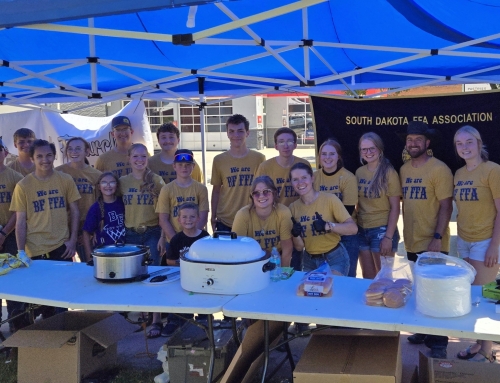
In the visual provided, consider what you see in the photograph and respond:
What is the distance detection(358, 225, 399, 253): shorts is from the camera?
4324 millimetres

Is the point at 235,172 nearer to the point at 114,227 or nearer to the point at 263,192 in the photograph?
the point at 114,227

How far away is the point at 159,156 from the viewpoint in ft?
17.1

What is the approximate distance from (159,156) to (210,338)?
7.89 feet

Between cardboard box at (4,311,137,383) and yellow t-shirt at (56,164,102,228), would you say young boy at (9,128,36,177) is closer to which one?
yellow t-shirt at (56,164,102,228)

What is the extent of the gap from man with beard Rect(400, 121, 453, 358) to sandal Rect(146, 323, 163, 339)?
6.37 feet

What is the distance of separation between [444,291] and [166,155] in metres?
3.13

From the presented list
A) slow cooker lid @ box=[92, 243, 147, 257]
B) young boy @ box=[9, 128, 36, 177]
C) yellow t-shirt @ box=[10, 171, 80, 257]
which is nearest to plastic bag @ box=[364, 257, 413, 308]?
slow cooker lid @ box=[92, 243, 147, 257]

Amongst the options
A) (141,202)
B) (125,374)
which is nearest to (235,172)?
(141,202)

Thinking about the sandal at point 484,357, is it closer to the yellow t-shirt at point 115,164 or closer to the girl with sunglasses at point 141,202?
the girl with sunglasses at point 141,202

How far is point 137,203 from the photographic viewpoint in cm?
459

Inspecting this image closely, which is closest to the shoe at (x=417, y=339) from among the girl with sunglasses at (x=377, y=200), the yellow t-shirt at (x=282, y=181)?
the girl with sunglasses at (x=377, y=200)

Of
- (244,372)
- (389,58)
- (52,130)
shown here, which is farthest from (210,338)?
(52,130)

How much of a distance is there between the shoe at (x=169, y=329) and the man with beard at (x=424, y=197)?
Answer: 182 centimetres

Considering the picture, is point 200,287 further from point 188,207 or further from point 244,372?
point 188,207
